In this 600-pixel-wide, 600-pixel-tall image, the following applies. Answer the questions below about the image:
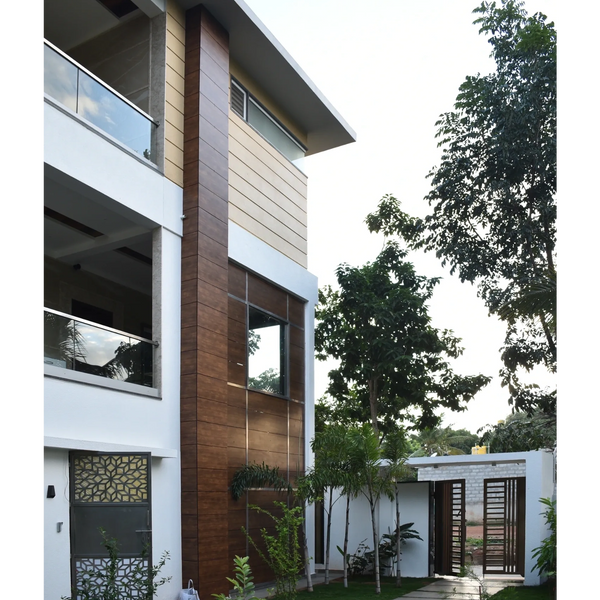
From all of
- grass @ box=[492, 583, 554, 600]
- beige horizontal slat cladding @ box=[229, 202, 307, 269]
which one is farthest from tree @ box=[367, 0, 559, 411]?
grass @ box=[492, 583, 554, 600]

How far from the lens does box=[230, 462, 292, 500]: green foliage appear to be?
999 centimetres

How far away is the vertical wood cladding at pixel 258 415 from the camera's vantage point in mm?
10352

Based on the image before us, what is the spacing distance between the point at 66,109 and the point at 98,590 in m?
5.17

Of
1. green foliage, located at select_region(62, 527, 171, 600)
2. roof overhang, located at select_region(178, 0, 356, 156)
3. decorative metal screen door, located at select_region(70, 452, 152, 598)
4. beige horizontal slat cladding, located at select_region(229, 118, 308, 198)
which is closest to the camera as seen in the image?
green foliage, located at select_region(62, 527, 171, 600)

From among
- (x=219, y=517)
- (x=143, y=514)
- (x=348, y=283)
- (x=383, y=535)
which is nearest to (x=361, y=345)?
(x=348, y=283)

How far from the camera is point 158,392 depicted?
29.2 ft

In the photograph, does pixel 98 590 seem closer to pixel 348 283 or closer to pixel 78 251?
pixel 78 251

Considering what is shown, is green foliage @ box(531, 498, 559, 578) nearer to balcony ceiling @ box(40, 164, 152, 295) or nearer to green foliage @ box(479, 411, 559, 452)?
green foliage @ box(479, 411, 559, 452)

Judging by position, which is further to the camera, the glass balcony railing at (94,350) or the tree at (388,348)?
the tree at (388,348)

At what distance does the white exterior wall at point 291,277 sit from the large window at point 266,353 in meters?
0.70

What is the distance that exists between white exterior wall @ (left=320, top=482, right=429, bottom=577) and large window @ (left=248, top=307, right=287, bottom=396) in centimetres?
290

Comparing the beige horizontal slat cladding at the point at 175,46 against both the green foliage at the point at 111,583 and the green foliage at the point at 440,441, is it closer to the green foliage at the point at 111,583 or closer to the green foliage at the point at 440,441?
the green foliage at the point at 111,583

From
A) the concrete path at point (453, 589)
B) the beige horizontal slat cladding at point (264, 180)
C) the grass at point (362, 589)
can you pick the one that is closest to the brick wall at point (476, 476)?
the concrete path at point (453, 589)
